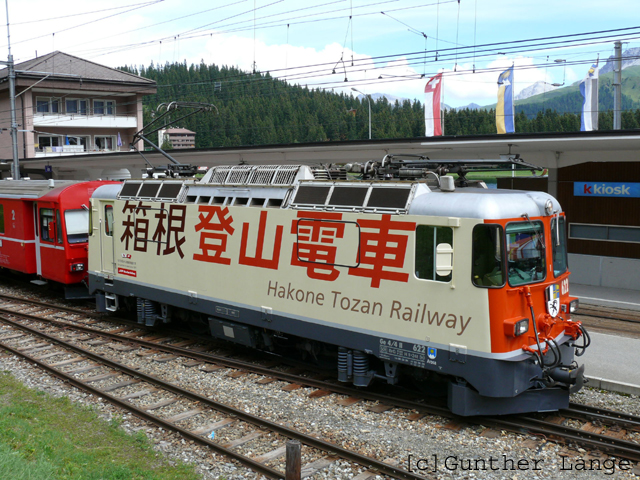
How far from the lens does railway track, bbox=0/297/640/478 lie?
7.21 metres

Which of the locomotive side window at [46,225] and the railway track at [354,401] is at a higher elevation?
the locomotive side window at [46,225]

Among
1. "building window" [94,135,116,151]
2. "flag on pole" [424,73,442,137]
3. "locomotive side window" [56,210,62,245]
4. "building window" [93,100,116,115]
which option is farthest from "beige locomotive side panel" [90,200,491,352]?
"building window" [94,135,116,151]

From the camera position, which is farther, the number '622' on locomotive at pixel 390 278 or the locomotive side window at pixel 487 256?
the number '622' on locomotive at pixel 390 278

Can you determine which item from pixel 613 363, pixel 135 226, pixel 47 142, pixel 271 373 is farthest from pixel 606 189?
pixel 47 142

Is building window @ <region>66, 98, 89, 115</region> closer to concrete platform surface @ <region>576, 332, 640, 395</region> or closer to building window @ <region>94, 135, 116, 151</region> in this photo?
building window @ <region>94, 135, 116, 151</region>

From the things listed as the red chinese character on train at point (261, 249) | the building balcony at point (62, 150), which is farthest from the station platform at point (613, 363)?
the building balcony at point (62, 150)

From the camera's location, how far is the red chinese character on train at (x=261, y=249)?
9734 mm

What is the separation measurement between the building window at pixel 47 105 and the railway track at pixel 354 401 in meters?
40.6

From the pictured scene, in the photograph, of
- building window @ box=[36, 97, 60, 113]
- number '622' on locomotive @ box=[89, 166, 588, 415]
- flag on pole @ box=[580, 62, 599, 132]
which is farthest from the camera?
building window @ box=[36, 97, 60, 113]

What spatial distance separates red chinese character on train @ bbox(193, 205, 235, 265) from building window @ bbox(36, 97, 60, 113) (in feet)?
142

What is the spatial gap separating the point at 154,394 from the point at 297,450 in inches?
182

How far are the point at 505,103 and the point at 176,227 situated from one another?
833 inches

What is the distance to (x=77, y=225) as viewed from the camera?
1570cm

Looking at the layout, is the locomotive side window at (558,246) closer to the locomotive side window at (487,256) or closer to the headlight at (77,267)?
the locomotive side window at (487,256)
